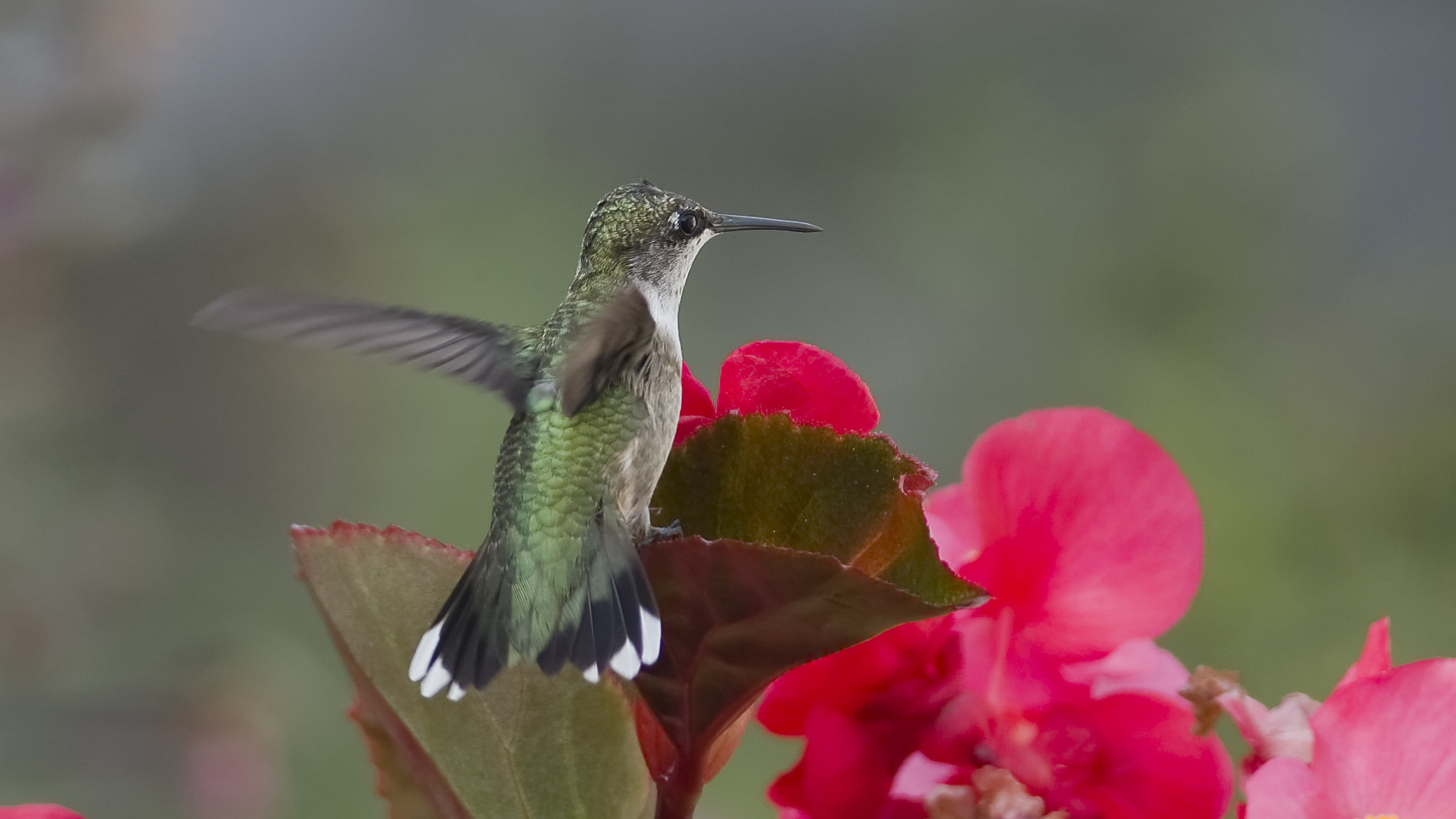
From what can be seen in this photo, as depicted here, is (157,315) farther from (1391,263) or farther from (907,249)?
(1391,263)

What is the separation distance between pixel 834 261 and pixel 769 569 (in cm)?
281

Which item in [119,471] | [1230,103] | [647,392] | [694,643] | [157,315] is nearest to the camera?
[694,643]

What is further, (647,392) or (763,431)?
(647,392)

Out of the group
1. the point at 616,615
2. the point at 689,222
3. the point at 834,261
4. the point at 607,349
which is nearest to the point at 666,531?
the point at 616,615

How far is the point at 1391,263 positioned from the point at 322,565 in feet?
10.1

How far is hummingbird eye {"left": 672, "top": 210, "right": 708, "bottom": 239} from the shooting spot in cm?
65

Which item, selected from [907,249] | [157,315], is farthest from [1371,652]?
[907,249]

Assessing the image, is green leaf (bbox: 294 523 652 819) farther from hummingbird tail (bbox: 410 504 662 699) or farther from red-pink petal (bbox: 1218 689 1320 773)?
red-pink petal (bbox: 1218 689 1320 773)

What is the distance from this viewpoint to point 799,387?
433 millimetres

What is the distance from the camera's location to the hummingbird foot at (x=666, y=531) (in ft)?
1.43

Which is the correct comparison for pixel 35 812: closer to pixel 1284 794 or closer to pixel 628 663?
pixel 628 663

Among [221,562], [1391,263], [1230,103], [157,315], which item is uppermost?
[1230,103]

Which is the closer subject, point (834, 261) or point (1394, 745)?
point (1394, 745)

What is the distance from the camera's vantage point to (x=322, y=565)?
0.41m
